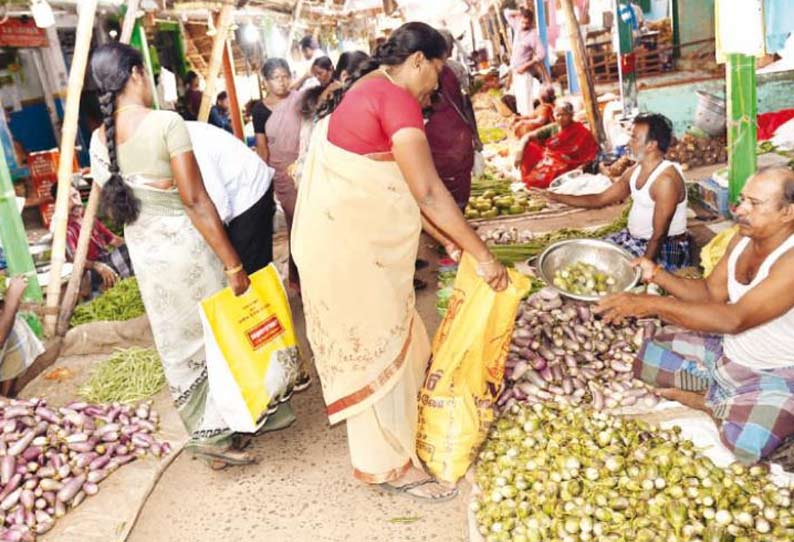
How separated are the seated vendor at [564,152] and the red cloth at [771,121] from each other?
1.62 m

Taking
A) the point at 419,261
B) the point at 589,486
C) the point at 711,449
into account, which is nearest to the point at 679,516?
the point at 589,486

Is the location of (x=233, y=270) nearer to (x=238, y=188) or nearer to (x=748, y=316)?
(x=238, y=188)

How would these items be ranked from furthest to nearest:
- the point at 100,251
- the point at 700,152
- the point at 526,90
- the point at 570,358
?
1. the point at 526,90
2. the point at 700,152
3. the point at 100,251
4. the point at 570,358

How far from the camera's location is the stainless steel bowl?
3.61 meters

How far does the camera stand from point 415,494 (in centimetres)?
274

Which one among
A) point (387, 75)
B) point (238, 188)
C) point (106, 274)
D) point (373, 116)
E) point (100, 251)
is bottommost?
point (106, 274)

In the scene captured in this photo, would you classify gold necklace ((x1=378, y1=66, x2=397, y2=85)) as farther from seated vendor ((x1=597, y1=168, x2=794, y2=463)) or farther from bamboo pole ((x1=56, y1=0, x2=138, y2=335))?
bamboo pole ((x1=56, y1=0, x2=138, y2=335))

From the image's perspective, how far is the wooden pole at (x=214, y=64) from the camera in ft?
16.9

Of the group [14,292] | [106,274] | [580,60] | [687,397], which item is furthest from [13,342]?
[580,60]

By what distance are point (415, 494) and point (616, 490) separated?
0.81 meters

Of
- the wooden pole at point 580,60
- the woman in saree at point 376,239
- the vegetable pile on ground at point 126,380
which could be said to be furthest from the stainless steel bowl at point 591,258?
the wooden pole at point 580,60

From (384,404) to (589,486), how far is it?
0.81 metres

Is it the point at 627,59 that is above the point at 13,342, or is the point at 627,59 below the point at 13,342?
above

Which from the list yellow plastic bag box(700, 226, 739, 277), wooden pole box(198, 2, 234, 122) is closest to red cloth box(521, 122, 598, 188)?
wooden pole box(198, 2, 234, 122)
